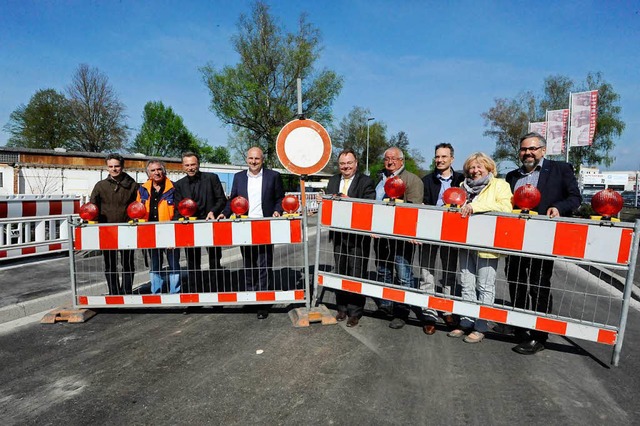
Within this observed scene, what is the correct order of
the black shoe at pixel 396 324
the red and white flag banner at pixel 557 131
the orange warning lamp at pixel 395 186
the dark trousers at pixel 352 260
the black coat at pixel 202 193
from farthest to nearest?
the red and white flag banner at pixel 557 131 → the black coat at pixel 202 193 → the dark trousers at pixel 352 260 → the black shoe at pixel 396 324 → the orange warning lamp at pixel 395 186

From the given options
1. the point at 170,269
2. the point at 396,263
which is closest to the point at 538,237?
the point at 396,263

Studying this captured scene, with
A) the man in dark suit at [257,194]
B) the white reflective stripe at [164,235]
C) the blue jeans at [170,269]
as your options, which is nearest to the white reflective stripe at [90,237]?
the blue jeans at [170,269]

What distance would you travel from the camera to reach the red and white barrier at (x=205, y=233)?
14.7 feet

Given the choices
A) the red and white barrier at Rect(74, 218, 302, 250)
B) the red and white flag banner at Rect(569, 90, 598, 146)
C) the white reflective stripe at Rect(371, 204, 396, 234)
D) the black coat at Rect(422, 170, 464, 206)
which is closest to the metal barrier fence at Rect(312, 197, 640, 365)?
the white reflective stripe at Rect(371, 204, 396, 234)

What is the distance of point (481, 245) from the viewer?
3.74 m

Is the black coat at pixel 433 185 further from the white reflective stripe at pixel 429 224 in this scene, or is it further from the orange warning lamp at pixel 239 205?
the orange warning lamp at pixel 239 205

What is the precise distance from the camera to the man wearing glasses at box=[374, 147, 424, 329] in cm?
448

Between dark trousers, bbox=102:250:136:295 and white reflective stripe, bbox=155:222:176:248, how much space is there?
2.41 feet

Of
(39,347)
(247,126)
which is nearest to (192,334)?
(39,347)

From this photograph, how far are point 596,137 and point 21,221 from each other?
44502 millimetres

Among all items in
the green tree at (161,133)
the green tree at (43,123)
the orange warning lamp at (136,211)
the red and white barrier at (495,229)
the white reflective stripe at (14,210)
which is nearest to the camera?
the red and white barrier at (495,229)

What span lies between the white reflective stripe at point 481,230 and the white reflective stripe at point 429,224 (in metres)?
0.29

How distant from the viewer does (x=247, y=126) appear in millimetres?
36531

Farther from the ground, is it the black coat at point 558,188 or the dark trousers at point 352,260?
the black coat at point 558,188
